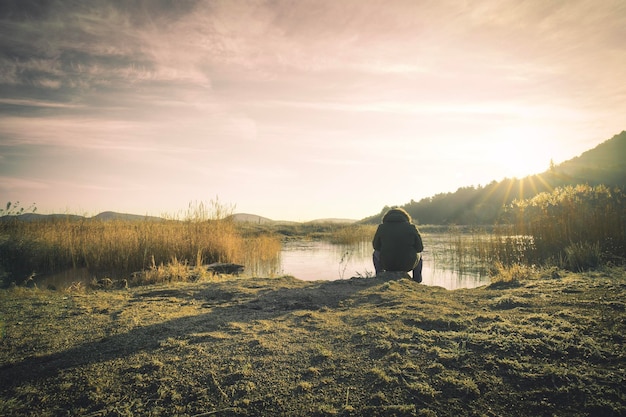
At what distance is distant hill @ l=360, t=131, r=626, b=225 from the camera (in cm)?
4316

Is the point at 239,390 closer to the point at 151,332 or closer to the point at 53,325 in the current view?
the point at 151,332

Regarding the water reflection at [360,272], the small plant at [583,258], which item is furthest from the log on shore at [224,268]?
the small plant at [583,258]

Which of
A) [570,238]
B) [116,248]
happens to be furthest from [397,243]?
[116,248]

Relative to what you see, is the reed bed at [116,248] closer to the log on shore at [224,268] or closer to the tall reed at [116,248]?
the tall reed at [116,248]

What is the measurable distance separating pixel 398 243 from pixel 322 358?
14.7ft

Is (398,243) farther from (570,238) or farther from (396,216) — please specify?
(570,238)

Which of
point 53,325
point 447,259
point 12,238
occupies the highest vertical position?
point 12,238

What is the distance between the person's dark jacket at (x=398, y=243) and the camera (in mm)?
6914

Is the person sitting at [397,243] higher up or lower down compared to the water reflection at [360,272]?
higher up

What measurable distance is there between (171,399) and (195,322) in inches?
63.6

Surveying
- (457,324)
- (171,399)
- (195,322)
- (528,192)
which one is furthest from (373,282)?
(528,192)

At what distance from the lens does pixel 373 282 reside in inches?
249

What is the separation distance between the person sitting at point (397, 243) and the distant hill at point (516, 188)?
131ft

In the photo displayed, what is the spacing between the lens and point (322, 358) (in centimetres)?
283
